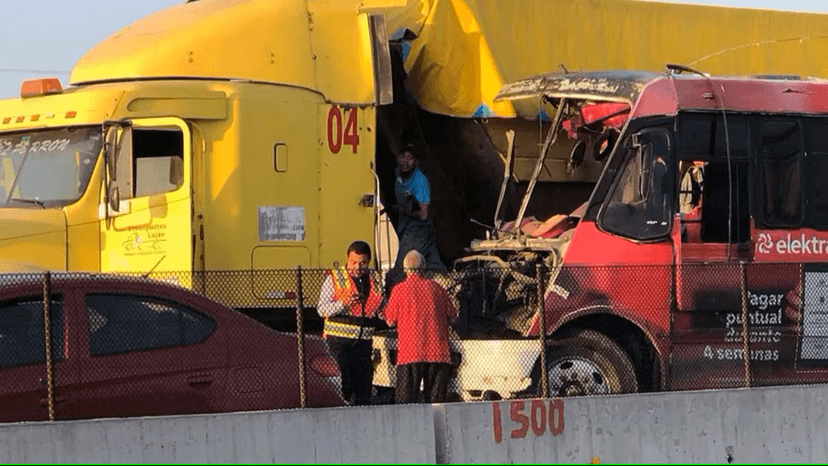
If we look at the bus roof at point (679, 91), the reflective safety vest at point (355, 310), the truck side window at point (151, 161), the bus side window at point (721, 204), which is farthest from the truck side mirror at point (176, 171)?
the bus side window at point (721, 204)

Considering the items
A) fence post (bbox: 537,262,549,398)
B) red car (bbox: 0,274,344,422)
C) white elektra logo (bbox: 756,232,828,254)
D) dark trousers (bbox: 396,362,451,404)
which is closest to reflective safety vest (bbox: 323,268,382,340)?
dark trousers (bbox: 396,362,451,404)

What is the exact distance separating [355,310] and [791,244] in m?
4.17

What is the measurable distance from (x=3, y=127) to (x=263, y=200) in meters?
2.71

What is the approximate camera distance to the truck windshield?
14.5 m

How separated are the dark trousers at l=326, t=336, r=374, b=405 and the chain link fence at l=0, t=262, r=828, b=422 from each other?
0.03 m

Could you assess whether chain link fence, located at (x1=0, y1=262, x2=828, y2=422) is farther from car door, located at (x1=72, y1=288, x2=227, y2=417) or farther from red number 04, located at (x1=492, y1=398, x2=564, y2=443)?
red number 04, located at (x1=492, y1=398, x2=564, y2=443)

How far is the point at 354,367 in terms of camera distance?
13023 millimetres

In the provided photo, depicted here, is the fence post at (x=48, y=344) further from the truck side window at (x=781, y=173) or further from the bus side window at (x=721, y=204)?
the truck side window at (x=781, y=173)

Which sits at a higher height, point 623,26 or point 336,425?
point 623,26

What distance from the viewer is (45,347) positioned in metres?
10.5

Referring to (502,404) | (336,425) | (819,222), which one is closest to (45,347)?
(336,425)

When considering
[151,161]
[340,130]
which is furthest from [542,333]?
[151,161]

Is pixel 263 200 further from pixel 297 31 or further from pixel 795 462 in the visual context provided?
pixel 795 462

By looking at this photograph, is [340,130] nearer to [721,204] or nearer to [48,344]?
[721,204]
